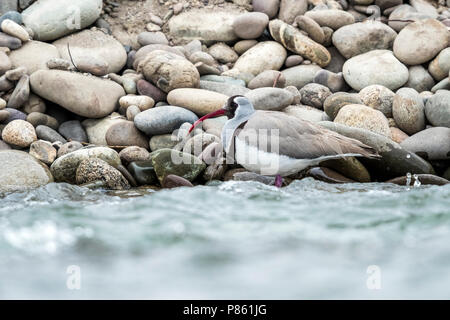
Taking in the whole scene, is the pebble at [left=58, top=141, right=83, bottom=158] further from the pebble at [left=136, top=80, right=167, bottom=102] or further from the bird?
the bird

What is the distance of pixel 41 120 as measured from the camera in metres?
6.71

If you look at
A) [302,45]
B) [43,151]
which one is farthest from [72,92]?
[302,45]

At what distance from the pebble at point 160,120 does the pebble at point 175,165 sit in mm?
882

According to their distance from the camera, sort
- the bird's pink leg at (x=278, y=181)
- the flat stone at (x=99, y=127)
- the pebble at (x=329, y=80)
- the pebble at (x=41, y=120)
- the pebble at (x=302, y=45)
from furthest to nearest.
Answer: the pebble at (x=302, y=45)
the pebble at (x=329, y=80)
the flat stone at (x=99, y=127)
the pebble at (x=41, y=120)
the bird's pink leg at (x=278, y=181)

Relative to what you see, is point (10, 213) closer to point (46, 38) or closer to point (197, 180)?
point (197, 180)

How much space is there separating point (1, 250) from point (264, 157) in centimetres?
246

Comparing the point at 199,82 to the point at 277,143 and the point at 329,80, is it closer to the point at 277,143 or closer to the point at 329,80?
the point at 329,80

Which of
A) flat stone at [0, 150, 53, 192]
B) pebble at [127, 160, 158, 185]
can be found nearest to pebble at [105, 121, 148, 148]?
pebble at [127, 160, 158, 185]

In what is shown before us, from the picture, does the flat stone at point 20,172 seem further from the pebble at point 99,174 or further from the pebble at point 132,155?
the pebble at point 132,155

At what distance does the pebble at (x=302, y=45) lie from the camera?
8273mm

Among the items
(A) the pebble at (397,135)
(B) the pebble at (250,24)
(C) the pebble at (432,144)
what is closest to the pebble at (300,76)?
(B) the pebble at (250,24)

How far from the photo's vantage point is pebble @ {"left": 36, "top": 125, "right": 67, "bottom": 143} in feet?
21.2

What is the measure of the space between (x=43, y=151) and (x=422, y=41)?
5471 mm

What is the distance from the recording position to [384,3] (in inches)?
354
